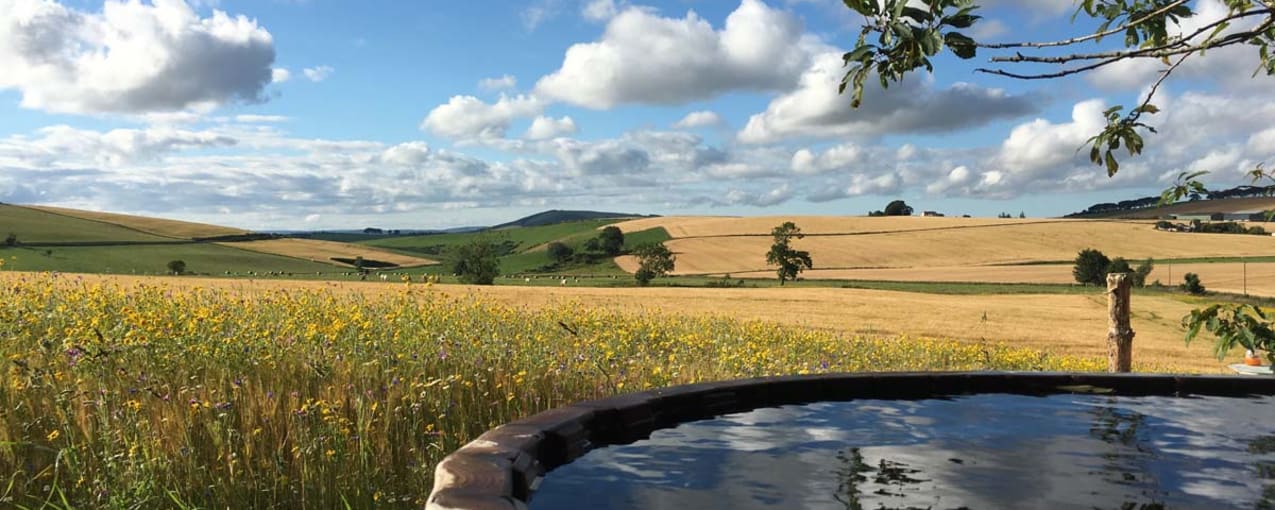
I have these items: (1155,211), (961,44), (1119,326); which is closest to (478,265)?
(1119,326)

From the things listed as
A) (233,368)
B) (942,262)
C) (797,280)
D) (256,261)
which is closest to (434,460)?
(233,368)

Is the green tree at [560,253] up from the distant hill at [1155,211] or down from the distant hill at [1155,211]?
down

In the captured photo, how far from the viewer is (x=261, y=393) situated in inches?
191

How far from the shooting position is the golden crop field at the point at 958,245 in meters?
67.5

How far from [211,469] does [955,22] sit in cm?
429

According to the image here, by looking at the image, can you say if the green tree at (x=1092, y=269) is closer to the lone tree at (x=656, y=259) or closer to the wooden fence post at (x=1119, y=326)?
the lone tree at (x=656, y=259)

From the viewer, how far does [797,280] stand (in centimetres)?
5553

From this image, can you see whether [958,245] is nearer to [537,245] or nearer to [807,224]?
[807,224]

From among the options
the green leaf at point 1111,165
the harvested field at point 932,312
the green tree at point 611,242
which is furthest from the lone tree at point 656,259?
the green leaf at point 1111,165

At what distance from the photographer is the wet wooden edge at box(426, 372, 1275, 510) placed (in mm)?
2492

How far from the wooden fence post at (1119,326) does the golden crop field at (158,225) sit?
95.9 meters

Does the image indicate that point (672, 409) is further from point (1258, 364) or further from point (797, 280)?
point (797, 280)

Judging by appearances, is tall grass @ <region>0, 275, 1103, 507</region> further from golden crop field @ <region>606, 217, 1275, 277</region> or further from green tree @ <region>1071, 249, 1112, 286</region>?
golden crop field @ <region>606, 217, 1275, 277</region>

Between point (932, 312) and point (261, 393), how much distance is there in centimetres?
2837
